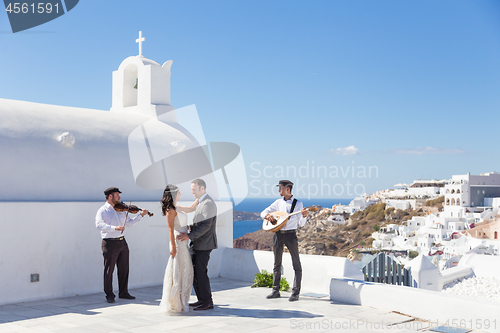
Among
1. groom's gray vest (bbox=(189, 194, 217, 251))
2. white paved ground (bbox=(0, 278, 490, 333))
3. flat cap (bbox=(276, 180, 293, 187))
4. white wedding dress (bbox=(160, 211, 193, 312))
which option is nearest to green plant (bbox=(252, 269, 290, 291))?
white paved ground (bbox=(0, 278, 490, 333))

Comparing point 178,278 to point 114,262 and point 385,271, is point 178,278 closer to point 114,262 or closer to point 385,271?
point 114,262

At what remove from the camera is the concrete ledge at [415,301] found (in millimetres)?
5273

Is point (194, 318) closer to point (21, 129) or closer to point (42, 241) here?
point (42, 241)

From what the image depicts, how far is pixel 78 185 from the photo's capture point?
7684mm

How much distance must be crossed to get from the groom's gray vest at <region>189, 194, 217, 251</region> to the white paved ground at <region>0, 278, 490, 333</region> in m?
0.85

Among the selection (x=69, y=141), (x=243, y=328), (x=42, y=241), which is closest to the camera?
(x=243, y=328)

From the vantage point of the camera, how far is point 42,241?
23.4ft

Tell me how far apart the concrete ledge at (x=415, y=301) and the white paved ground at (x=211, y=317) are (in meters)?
0.13

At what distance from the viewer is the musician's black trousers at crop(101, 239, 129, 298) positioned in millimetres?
6918

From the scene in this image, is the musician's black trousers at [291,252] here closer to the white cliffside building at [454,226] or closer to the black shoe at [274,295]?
the black shoe at [274,295]

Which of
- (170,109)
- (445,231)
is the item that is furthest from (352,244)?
(170,109)

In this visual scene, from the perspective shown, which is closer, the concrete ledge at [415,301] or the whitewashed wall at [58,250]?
the concrete ledge at [415,301]

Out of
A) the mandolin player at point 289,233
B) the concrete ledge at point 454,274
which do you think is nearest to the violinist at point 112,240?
the mandolin player at point 289,233

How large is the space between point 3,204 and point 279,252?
12.8 feet
